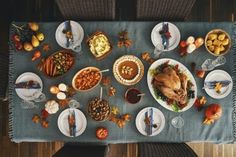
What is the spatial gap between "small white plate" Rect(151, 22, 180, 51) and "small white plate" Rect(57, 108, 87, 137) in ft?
1.74

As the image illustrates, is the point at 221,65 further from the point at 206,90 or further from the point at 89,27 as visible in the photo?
the point at 89,27

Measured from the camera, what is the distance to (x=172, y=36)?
1.66 m

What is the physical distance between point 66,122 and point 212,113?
29.0 inches

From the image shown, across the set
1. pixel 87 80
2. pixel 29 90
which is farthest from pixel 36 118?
pixel 87 80

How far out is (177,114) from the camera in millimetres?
1661

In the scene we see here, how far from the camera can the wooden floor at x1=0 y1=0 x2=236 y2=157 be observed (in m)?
2.29

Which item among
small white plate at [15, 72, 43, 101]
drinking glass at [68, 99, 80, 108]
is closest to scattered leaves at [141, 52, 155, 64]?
drinking glass at [68, 99, 80, 108]

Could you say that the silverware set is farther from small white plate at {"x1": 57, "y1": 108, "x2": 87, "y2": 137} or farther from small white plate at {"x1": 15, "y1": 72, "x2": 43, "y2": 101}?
small white plate at {"x1": 15, "y1": 72, "x2": 43, "y2": 101}

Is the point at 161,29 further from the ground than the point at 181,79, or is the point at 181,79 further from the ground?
the point at 161,29

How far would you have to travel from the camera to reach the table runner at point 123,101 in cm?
166

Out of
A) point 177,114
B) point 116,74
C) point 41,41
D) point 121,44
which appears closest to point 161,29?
point 121,44

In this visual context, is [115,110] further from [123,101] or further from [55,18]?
[55,18]

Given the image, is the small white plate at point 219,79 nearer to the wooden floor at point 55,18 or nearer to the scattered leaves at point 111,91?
the scattered leaves at point 111,91

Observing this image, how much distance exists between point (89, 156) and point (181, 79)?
606 millimetres
